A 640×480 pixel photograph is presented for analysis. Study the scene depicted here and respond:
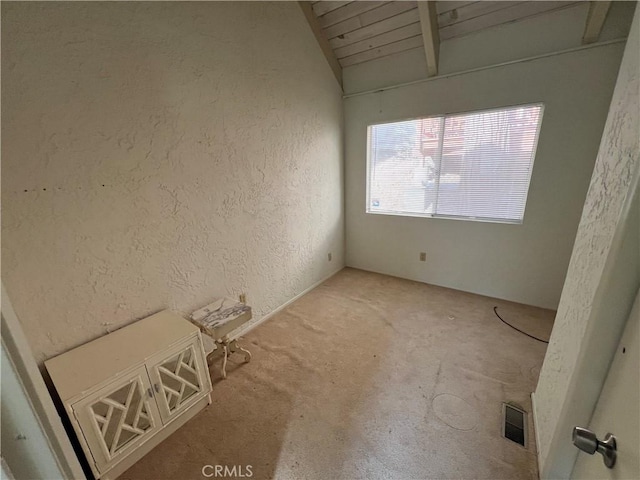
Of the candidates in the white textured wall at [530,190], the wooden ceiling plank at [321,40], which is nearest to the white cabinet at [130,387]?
the white textured wall at [530,190]

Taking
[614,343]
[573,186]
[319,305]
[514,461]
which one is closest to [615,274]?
[614,343]

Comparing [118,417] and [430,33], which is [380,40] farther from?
[118,417]

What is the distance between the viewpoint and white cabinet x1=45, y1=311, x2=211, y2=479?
3.76 feet

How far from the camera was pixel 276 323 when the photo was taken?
2.47 m

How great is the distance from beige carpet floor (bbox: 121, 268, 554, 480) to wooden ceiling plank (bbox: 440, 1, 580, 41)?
254 cm

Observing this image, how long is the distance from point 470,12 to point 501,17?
257 mm

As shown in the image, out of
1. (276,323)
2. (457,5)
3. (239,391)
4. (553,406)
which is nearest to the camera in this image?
(553,406)

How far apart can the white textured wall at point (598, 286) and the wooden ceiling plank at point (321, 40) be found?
2363 mm

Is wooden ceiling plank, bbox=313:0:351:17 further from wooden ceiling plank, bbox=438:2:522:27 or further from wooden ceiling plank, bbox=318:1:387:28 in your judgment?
wooden ceiling plank, bbox=438:2:522:27

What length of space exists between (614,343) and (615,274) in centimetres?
20

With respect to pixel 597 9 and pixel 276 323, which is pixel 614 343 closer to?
pixel 276 323

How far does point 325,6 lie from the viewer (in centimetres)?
245

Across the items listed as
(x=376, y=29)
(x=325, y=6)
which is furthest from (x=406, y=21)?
(x=325, y=6)

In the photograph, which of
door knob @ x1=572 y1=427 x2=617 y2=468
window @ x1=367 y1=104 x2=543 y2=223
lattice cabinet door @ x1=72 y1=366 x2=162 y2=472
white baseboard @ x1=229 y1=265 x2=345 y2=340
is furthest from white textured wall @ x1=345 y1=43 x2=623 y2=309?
lattice cabinet door @ x1=72 y1=366 x2=162 y2=472
